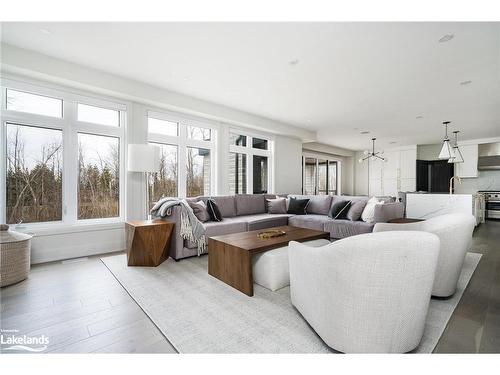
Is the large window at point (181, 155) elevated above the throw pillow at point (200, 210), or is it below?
above

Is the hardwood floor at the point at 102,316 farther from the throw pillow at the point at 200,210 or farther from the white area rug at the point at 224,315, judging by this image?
the throw pillow at the point at 200,210

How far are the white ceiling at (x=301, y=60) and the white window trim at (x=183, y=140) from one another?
583mm

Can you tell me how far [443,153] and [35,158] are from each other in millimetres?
7458

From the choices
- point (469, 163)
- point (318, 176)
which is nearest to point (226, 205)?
point (318, 176)

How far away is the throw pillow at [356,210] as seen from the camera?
410cm

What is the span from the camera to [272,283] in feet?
7.67

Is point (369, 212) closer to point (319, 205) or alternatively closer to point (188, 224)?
point (319, 205)

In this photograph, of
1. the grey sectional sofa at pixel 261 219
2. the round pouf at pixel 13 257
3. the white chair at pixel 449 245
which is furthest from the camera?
the grey sectional sofa at pixel 261 219

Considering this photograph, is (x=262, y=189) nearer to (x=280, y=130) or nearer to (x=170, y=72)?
(x=280, y=130)

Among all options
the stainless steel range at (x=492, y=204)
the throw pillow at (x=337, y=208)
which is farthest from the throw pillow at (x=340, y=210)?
the stainless steel range at (x=492, y=204)

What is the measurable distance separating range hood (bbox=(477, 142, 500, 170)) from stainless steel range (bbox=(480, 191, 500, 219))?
865mm

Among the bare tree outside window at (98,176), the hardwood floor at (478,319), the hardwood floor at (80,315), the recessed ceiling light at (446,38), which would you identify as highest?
the recessed ceiling light at (446,38)

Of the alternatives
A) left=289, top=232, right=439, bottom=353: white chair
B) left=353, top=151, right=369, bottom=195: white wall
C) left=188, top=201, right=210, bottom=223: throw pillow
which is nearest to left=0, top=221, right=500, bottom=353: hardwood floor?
left=289, top=232, right=439, bottom=353: white chair
